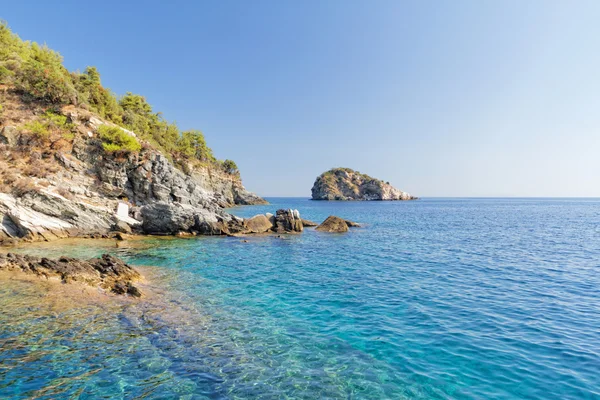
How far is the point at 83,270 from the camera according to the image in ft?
52.7

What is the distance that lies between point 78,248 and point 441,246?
33.6 meters

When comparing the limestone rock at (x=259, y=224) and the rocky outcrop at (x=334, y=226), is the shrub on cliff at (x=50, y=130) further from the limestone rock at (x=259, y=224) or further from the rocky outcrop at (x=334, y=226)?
the rocky outcrop at (x=334, y=226)

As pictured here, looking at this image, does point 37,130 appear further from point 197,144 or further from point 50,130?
point 197,144

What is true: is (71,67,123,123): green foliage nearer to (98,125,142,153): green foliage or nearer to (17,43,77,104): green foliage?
(17,43,77,104): green foliage

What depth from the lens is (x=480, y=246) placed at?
31.2m

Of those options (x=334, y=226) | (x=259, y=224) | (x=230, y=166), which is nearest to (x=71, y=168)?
(x=259, y=224)

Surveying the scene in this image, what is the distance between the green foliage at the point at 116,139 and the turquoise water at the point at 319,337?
26.0 metres

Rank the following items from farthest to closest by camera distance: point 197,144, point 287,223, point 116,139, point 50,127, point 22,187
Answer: point 197,144 < point 287,223 < point 116,139 < point 50,127 < point 22,187

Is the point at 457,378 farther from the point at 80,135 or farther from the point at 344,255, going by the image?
the point at 80,135

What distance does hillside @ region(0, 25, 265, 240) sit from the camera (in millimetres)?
28406

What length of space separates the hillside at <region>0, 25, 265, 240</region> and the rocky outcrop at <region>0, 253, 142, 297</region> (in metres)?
11.6

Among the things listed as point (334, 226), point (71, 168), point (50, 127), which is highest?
point (50, 127)

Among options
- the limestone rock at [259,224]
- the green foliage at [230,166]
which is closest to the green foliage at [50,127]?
the limestone rock at [259,224]

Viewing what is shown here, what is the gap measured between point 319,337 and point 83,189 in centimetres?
3460
